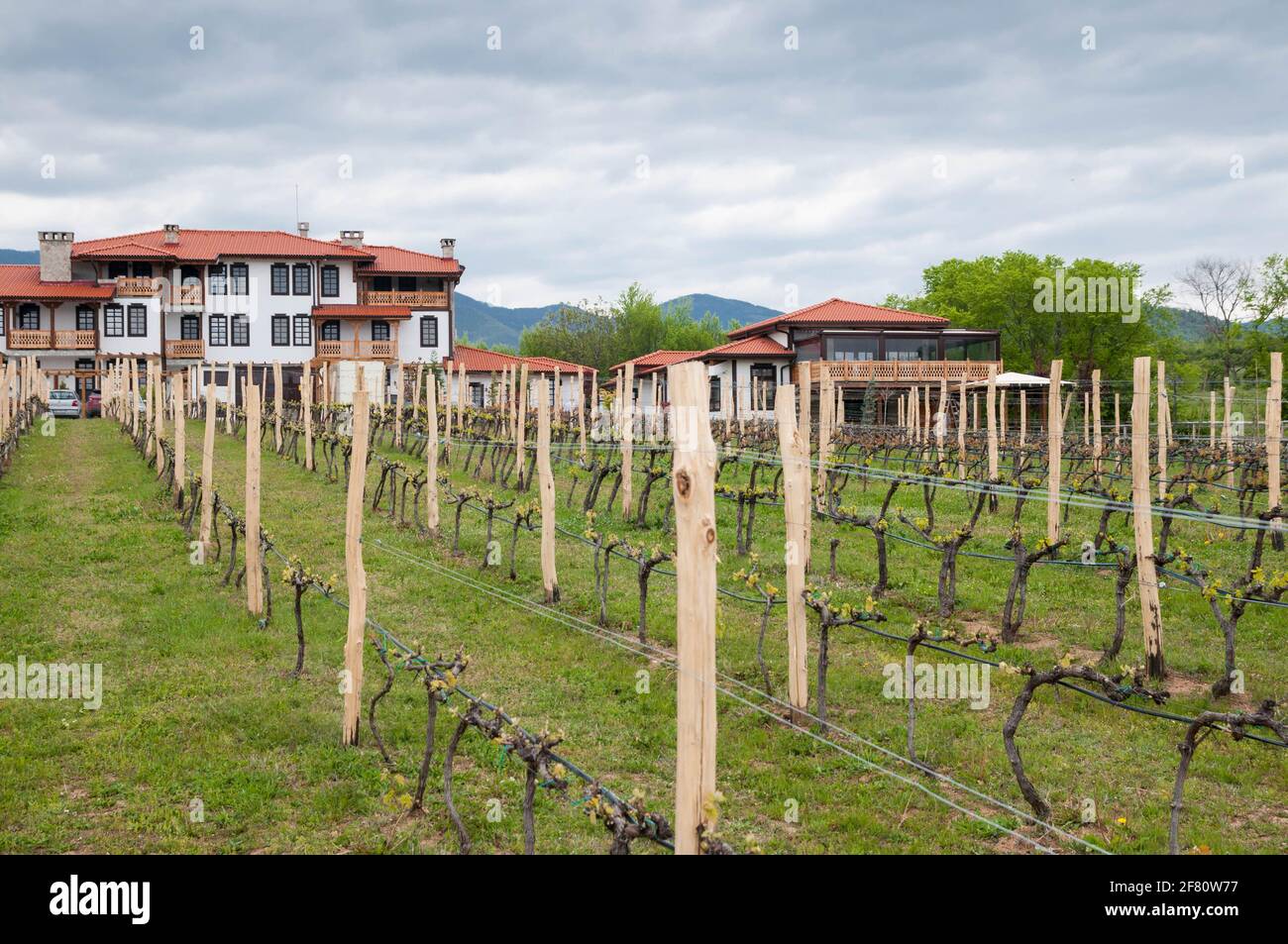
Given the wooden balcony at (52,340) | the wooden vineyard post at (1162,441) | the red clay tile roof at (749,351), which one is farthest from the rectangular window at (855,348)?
the wooden balcony at (52,340)

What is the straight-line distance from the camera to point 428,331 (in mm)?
53594

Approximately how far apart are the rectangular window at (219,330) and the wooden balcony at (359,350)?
4.39m

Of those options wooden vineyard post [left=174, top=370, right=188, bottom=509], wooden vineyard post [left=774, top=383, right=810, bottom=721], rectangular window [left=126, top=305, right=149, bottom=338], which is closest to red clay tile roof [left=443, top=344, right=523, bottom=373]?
rectangular window [left=126, top=305, right=149, bottom=338]

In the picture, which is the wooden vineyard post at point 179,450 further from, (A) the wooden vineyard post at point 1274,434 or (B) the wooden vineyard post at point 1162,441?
(A) the wooden vineyard post at point 1274,434

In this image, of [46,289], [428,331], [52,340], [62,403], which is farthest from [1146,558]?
[46,289]

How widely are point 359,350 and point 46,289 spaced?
1387 cm

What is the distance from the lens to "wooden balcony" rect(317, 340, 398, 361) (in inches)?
2014

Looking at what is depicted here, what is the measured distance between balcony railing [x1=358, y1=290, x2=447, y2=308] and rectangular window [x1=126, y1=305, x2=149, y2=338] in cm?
962

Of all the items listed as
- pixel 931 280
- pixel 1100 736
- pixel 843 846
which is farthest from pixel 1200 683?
pixel 931 280

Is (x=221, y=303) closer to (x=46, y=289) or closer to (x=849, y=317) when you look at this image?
(x=46, y=289)

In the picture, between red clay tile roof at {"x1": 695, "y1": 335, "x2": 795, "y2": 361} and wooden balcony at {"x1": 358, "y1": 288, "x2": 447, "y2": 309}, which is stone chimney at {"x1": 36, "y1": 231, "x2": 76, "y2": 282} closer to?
wooden balcony at {"x1": 358, "y1": 288, "x2": 447, "y2": 309}

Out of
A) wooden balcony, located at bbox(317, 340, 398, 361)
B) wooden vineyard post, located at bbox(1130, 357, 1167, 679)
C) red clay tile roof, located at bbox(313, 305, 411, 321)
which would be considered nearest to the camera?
wooden vineyard post, located at bbox(1130, 357, 1167, 679)
